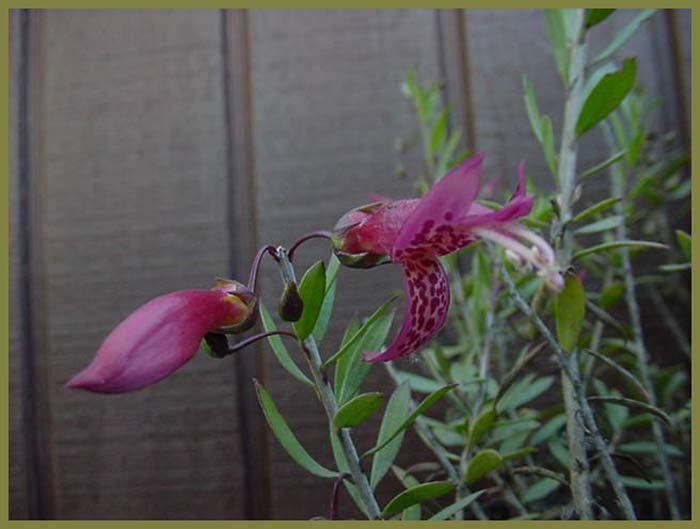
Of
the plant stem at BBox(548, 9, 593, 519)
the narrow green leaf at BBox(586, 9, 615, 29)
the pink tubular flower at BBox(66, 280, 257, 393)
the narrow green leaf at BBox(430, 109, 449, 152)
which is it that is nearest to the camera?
the pink tubular flower at BBox(66, 280, 257, 393)

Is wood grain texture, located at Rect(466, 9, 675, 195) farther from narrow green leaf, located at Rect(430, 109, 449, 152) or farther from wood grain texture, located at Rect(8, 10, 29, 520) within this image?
wood grain texture, located at Rect(8, 10, 29, 520)

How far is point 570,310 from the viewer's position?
0.29 meters

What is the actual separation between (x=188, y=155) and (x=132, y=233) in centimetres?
11

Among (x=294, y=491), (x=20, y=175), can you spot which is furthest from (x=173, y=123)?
(x=294, y=491)

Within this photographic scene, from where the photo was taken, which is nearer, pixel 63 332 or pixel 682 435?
pixel 682 435

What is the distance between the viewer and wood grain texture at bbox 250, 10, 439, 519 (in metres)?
0.71

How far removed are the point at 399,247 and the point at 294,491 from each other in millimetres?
449

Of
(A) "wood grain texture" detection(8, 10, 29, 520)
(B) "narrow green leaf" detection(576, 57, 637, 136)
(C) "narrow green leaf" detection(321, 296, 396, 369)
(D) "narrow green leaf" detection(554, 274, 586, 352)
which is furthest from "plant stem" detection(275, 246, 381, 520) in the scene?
(A) "wood grain texture" detection(8, 10, 29, 520)

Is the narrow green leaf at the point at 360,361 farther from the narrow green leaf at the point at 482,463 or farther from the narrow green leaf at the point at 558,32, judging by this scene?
the narrow green leaf at the point at 558,32

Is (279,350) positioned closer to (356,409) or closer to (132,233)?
(356,409)

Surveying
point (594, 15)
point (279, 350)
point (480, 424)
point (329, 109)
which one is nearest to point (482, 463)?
point (480, 424)

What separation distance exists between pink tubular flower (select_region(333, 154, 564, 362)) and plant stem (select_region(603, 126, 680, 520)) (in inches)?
7.8

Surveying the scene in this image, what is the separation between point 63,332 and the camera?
71 centimetres

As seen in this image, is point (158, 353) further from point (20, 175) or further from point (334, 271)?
point (20, 175)
